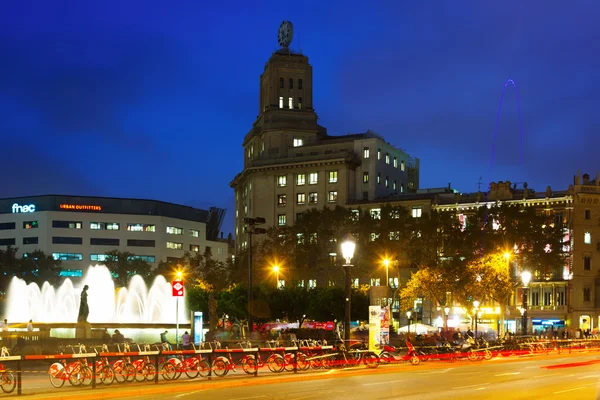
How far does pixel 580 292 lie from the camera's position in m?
100

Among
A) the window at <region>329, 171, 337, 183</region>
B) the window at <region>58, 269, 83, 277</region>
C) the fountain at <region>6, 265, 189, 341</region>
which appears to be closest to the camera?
the fountain at <region>6, 265, 189, 341</region>

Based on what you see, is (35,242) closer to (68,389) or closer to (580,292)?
(580,292)

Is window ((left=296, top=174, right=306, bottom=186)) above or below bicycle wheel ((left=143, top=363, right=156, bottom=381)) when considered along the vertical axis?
above

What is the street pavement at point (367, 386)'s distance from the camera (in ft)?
78.9

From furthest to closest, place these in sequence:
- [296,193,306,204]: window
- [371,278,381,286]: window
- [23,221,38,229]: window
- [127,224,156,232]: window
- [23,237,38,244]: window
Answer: [127,224,156,232]: window < [23,221,38,229]: window < [23,237,38,244]: window < [296,193,306,204]: window < [371,278,381,286]: window

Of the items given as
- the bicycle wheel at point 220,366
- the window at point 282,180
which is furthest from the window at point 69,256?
the bicycle wheel at point 220,366

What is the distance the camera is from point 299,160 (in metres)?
130

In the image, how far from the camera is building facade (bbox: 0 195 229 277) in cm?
15250

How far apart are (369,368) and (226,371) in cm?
829

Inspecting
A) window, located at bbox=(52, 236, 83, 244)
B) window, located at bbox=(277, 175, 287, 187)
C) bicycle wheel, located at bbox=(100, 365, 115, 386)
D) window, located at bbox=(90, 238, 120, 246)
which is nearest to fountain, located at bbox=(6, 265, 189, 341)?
bicycle wheel, located at bbox=(100, 365, 115, 386)

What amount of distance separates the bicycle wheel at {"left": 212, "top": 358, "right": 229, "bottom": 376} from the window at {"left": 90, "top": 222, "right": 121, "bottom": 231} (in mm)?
130054

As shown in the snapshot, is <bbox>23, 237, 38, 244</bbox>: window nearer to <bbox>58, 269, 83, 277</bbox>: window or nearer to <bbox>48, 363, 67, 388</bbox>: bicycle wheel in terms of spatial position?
<bbox>58, 269, 83, 277</bbox>: window

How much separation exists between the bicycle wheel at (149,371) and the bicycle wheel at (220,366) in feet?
8.05

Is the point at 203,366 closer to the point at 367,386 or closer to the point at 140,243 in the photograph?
the point at 367,386
